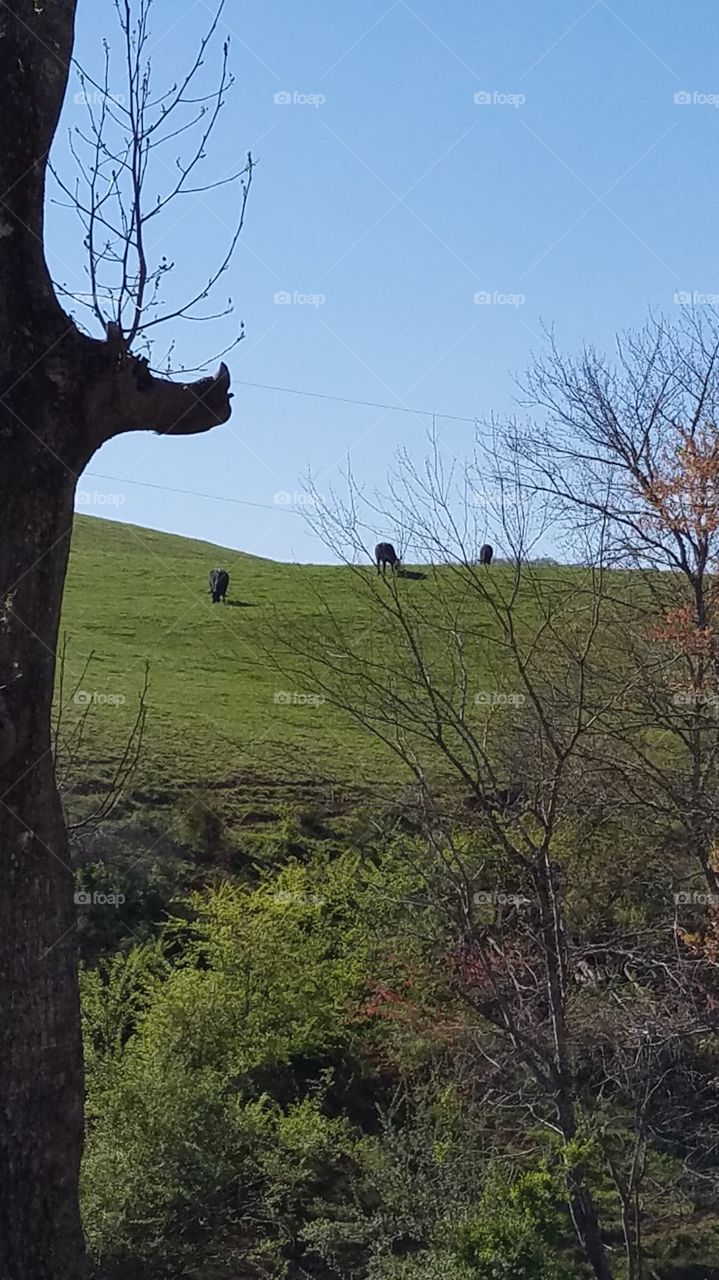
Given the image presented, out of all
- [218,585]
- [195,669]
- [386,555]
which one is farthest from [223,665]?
[386,555]

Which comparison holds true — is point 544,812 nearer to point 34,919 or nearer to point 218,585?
point 34,919

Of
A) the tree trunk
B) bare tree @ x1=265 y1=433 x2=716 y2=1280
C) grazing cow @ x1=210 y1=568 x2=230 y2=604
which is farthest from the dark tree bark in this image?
grazing cow @ x1=210 y1=568 x2=230 y2=604

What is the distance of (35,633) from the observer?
391 cm

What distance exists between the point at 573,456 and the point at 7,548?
35.3 feet

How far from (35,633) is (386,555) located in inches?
227

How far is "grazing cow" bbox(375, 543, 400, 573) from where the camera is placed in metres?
8.95

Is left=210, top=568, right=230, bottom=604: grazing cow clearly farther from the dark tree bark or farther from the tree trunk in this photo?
the tree trunk

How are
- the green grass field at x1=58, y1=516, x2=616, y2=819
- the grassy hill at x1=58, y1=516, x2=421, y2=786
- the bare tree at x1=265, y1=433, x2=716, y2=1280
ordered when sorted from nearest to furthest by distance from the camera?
the bare tree at x1=265, y1=433, x2=716, y2=1280 < the green grass field at x1=58, y1=516, x2=616, y2=819 < the grassy hill at x1=58, y1=516, x2=421, y2=786

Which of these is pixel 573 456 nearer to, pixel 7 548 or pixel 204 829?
pixel 204 829

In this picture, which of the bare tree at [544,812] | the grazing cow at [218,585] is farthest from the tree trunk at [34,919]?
the grazing cow at [218,585]

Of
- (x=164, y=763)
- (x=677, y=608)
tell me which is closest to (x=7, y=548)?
(x=677, y=608)

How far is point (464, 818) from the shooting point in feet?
35.7

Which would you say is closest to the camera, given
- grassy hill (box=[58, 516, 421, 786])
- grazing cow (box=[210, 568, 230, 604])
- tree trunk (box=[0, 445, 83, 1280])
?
tree trunk (box=[0, 445, 83, 1280])

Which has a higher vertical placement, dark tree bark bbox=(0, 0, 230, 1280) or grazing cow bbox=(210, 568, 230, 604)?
grazing cow bbox=(210, 568, 230, 604)
